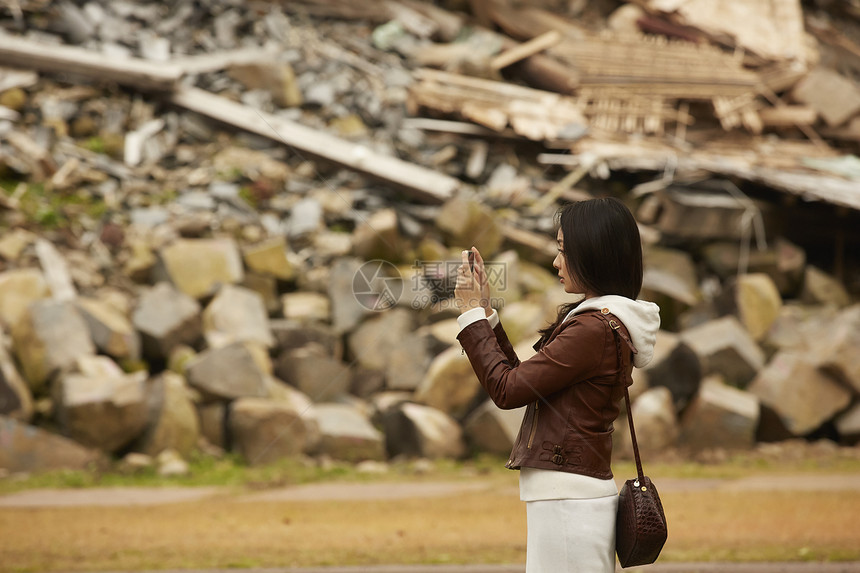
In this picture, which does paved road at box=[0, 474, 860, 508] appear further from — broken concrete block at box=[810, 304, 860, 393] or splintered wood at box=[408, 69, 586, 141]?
splintered wood at box=[408, 69, 586, 141]

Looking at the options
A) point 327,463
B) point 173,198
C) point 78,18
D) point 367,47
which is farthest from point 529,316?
point 78,18

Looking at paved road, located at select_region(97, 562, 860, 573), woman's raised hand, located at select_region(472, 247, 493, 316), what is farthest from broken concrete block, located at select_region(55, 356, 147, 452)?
woman's raised hand, located at select_region(472, 247, 493, 316)

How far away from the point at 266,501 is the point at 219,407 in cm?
178

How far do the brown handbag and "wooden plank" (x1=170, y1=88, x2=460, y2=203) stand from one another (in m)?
8.44

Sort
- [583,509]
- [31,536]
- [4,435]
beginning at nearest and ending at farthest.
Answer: [583,509] → [31,536] → [4,435]

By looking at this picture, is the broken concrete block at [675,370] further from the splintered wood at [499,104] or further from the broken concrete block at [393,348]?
the splintered wood at [499,104]

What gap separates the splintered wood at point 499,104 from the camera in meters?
11.5

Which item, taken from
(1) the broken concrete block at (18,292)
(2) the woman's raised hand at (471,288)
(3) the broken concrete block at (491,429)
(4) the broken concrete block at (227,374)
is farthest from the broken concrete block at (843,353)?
(1) the broken concrete block at (18,292)

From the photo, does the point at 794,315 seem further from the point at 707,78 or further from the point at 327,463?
the point at 327,463

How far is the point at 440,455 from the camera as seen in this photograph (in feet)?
25.4

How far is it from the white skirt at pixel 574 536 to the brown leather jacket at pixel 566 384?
0.09 metres

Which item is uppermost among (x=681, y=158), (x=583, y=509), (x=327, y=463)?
(x=583, y=509)

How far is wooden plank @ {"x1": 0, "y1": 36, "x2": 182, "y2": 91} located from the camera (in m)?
11.3

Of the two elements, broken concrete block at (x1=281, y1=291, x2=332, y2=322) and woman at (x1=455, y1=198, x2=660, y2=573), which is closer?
woman at (x1=455, y1=198, x2=660, y2=573)
